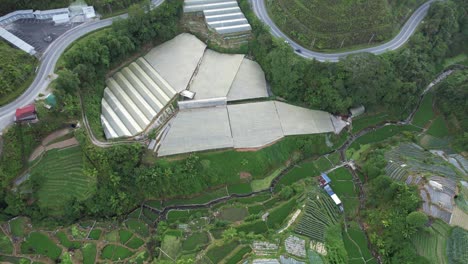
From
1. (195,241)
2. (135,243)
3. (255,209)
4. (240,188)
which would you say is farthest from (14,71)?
(255,209)

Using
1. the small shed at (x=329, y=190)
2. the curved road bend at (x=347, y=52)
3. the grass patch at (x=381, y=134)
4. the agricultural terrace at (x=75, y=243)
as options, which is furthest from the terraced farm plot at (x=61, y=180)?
the grass patch at (x=381, y=134)

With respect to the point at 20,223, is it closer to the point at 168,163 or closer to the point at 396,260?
the point at 168,163

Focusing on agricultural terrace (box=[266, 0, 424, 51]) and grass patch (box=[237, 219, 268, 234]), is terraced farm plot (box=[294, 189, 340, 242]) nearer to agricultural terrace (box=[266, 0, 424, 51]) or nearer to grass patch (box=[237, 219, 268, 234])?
grass patch (box=[237, 219, 268, 234])

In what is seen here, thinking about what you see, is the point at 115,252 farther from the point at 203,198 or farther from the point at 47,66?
the point at 47,66

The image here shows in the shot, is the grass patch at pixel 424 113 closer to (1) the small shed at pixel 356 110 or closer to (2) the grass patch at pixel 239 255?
(1) the small shed at pixel 356 110

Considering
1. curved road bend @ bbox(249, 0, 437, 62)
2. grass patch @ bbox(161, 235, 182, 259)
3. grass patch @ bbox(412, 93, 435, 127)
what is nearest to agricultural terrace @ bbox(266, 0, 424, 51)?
curved road bend @ bbox(249, 0, 437, 62)

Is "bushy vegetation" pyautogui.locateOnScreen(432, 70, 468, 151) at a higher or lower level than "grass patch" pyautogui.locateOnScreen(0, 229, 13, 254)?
higher

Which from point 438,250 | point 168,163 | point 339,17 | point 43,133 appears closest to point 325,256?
point 438,250
